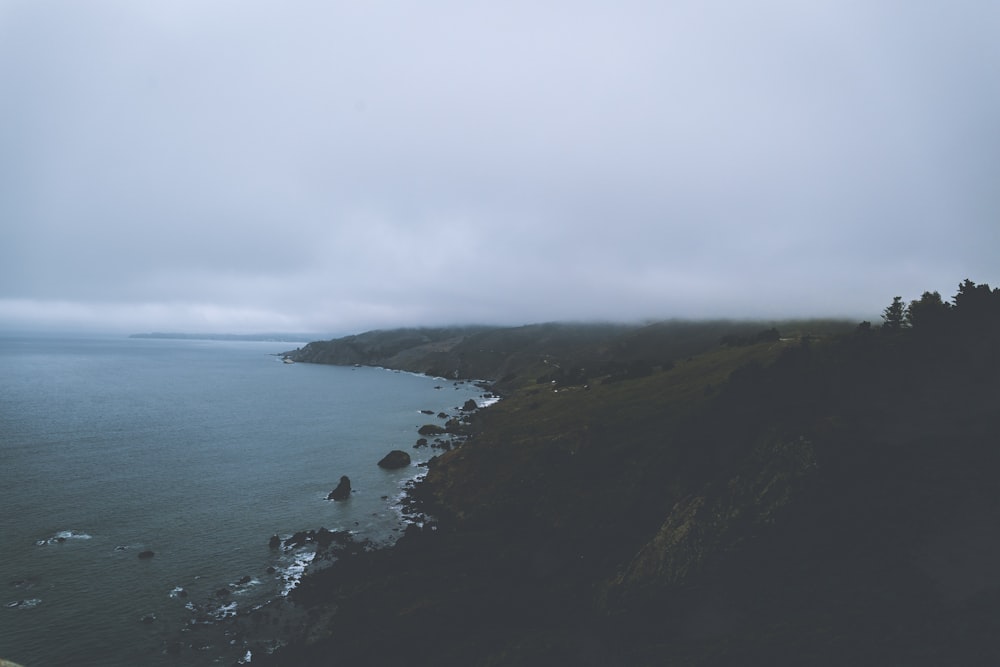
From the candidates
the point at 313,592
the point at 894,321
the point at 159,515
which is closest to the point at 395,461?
the point at 159,515

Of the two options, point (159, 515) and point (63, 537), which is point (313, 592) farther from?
point (63, 537)

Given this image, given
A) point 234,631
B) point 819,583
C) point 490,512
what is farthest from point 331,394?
point 819,583

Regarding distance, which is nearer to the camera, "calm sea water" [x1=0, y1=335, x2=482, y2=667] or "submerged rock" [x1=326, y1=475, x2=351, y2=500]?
"calm sea water" [x1=0, y1=335, x2=482, y2=667]

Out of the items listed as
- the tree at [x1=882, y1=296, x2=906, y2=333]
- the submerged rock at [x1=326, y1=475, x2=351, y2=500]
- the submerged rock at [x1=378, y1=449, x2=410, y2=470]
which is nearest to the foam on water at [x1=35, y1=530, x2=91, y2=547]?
the submerged rock at [x1=326, y1=475, x2=351, y2=500]

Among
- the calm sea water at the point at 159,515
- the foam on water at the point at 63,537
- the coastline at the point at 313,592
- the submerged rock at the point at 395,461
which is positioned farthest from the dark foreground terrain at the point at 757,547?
the submerged rock at the point at 395,461

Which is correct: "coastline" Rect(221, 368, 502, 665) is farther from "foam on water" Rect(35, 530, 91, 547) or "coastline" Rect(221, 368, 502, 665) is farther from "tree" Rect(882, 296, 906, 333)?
"tree" Rect(882, 296, 906, 333)

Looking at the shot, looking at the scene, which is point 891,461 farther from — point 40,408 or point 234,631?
point 40,408
